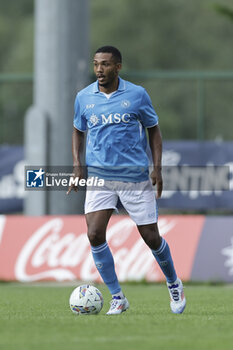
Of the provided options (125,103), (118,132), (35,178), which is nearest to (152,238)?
(118,132)

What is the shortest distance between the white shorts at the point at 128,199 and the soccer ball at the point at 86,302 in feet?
2.48

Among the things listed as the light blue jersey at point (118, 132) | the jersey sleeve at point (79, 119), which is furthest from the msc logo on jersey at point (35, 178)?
the light blue jersey at point (118, 132)

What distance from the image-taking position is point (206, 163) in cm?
1919

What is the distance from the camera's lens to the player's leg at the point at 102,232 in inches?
362

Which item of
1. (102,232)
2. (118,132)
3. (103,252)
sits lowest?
(103,252)

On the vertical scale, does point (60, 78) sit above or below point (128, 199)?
below

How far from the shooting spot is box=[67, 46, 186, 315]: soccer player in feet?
30.2

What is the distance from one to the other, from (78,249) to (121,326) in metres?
7.60

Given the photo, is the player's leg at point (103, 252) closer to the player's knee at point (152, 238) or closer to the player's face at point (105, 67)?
the player's knee at point (152, 238)

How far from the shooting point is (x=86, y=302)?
364 inches

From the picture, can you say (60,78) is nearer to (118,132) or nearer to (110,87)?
(110,87)

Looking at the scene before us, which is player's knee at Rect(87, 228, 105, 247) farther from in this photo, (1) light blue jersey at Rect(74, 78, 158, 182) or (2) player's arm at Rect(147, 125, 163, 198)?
(2) player's arm at Rect(147, 125, 163, 198)

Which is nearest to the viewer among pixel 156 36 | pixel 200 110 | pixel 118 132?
pixel 118 132

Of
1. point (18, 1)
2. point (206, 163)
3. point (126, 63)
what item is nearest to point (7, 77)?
point (206, 163)
